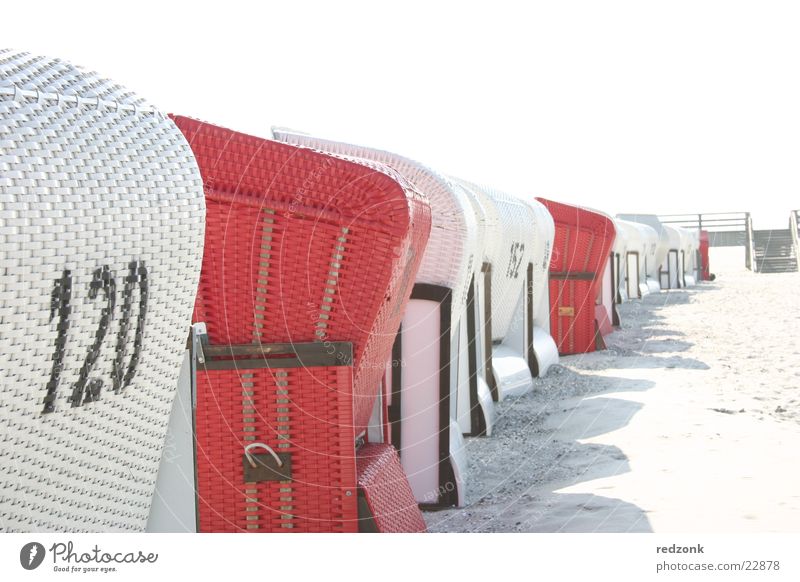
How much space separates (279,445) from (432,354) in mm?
1336

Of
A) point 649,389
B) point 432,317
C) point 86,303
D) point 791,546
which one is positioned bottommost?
point 649,389

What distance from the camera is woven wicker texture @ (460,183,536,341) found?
6055 millimetres

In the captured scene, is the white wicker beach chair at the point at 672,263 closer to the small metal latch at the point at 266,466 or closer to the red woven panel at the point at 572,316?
the red woven panel at the point at 572,316

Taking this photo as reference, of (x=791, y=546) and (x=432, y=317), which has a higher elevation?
(x=432, y=317)

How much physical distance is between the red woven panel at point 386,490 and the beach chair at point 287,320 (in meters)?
0.02

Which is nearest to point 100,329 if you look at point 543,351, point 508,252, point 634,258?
point 508,252

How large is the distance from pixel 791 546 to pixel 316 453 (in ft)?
3.75

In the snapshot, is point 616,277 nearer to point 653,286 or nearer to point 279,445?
point 653,286

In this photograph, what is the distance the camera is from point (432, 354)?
13.2 feet

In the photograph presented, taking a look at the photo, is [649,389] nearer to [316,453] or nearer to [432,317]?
[432,317]

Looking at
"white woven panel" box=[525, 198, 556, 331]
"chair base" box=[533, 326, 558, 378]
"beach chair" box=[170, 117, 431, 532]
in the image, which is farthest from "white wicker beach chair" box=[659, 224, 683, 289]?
"beach chair" box=[170, 117, 431, 532]

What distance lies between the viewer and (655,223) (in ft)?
73.7

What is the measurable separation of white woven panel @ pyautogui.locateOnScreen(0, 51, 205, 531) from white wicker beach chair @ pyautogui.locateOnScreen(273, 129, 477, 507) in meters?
2.15

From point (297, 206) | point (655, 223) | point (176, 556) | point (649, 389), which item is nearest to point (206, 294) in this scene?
point (297, 206)
